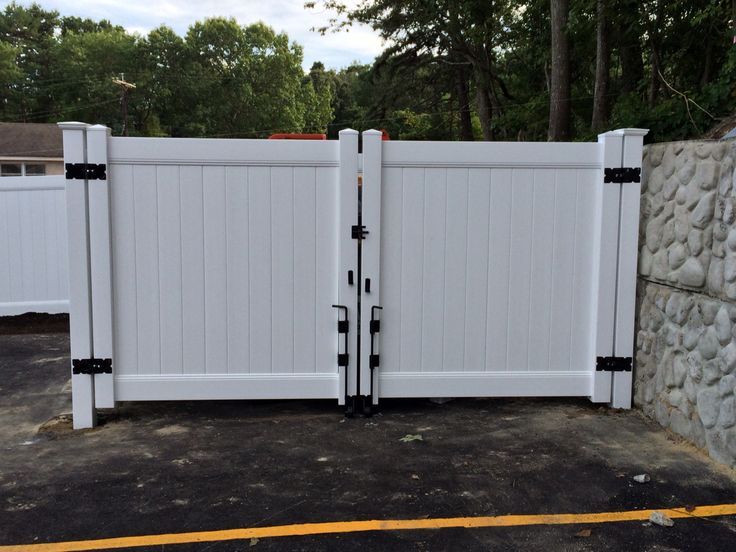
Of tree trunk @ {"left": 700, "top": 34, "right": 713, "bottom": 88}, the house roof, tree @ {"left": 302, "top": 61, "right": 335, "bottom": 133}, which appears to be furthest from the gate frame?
tree @ {"left": 302, "top": 61, "right": 335, "bottom": 133}

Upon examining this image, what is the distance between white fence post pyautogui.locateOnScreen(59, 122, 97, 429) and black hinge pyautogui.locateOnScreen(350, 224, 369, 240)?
195 cm

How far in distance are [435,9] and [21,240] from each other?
53.4 feet

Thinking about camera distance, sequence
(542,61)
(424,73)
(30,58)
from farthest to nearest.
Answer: (30,58), (424,73), (542,61)

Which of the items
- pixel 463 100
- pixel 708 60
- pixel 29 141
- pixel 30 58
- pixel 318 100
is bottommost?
pixel 708 60

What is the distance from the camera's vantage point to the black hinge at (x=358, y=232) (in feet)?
15.8

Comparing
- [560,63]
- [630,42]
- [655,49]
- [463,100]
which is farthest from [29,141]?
[655,49]

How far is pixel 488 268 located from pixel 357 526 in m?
2.37

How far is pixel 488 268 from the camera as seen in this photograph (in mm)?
4992

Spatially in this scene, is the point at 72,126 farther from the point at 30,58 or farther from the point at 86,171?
the point at 30,58

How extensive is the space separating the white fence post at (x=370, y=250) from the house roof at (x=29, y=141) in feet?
103

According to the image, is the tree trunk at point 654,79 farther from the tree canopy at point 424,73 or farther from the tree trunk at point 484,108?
the tree trunk at point 484,108

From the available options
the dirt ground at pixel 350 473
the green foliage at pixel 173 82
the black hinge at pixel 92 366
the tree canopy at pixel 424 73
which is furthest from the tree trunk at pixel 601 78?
the green foliage at pixel 173 82

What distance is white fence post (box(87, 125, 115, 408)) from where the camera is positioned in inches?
183

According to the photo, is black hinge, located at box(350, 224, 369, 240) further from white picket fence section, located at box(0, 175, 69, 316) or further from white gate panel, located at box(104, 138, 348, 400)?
white picket fence section, located at box(0, 175, 69, 316)
